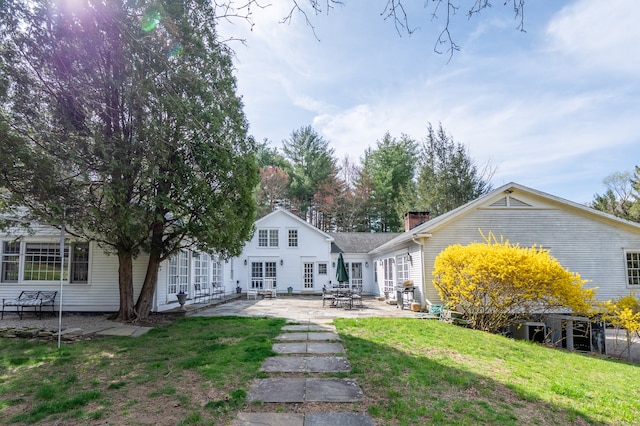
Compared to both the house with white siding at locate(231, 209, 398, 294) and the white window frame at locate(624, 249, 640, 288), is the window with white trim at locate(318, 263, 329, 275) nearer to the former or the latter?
the house with white siding at locate(231, 209, 398, 294)

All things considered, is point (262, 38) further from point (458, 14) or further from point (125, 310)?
point (125, 310)

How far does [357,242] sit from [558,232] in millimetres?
12616

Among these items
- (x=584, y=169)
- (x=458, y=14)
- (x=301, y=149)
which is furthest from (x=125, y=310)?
(x=584, y=169)

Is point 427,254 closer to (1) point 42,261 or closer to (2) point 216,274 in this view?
(2) point 216,274

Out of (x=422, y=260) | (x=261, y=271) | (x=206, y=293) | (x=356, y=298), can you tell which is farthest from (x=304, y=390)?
(x=261, y=271)

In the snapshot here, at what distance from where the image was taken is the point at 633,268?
532 inches

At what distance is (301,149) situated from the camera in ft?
113

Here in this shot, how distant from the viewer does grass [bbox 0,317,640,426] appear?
402cm

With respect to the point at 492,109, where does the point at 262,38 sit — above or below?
below

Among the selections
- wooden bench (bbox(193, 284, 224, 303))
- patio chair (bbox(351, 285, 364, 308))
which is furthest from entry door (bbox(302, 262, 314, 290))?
patio chair (bbox(351, 285, 364, 308))

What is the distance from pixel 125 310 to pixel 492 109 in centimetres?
1268

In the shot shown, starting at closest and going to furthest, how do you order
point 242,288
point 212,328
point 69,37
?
point 69,37 < point 212,328 < point 242,288

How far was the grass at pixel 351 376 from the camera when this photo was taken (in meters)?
4.02

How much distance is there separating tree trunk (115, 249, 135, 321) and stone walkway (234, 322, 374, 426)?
508cm
